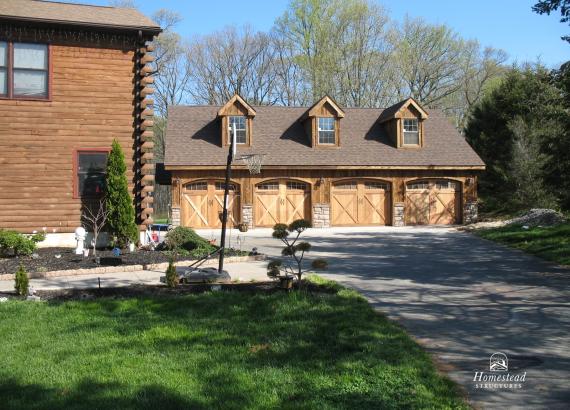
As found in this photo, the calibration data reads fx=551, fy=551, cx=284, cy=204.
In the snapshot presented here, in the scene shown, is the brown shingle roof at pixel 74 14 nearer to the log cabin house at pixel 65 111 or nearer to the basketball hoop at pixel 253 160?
the log cabin house at pixel 65 111

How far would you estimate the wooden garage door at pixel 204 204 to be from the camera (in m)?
22.8

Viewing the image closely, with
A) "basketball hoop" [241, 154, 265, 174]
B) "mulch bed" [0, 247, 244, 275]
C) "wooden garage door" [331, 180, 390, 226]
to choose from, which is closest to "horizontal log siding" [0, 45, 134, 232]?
"mulch bed" [0, 247, 244, 275]

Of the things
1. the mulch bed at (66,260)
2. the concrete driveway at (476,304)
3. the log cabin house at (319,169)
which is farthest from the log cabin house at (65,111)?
the log cabin house at (319,169)

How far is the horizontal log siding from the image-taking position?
45.2ft

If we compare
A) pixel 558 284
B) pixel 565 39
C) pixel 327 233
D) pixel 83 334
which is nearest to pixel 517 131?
pixel 327 233

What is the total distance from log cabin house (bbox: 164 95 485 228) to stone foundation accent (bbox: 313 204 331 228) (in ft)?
0.14

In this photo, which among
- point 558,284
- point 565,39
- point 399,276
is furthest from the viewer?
point 565,39

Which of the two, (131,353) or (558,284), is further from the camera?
(558,284)

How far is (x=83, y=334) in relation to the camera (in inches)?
235

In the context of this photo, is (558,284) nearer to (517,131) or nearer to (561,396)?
(561,396)

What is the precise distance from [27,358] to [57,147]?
9869mm

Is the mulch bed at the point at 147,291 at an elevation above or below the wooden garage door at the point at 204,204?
below

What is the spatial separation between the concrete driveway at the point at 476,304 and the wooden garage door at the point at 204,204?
629 centimetres

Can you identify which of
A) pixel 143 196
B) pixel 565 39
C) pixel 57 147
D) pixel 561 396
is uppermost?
pixel 565 39
